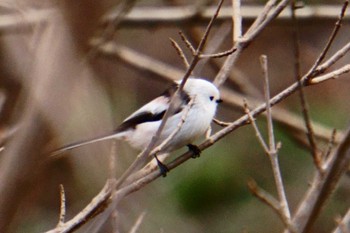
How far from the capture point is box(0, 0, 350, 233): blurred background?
733 mm

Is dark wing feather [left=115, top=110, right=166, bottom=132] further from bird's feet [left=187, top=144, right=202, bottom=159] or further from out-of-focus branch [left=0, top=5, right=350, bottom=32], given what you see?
out-of-focus branch [left=0, top=5, right=350, bottom=32]

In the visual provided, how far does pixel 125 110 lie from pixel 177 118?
2.50 meters

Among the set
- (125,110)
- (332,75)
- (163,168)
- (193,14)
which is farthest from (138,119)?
(125,110)

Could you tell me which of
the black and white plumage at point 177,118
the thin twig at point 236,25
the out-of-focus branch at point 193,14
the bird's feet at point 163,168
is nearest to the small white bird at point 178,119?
the black and white plumage at point 177,118

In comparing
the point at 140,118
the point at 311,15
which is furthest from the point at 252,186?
the point at 311,15

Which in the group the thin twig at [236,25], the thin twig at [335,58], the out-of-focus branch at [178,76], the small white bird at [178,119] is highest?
the thin twig at [236,25]

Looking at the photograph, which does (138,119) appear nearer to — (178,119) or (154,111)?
(154,111)

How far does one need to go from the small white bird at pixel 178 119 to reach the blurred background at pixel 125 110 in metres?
0.07

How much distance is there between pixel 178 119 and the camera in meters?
2.86

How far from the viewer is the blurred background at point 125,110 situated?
733 mm

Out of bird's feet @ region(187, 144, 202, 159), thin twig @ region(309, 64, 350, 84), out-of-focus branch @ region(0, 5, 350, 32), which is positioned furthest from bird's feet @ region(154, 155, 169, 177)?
out-of-focus branch @ region(0, 5, 350, 32)

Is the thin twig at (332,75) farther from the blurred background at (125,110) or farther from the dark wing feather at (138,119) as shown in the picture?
the dark wing feather at (138,119)

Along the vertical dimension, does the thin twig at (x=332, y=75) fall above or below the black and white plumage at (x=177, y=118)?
above

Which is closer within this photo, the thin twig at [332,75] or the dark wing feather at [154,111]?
the thin twig at [332,75]
